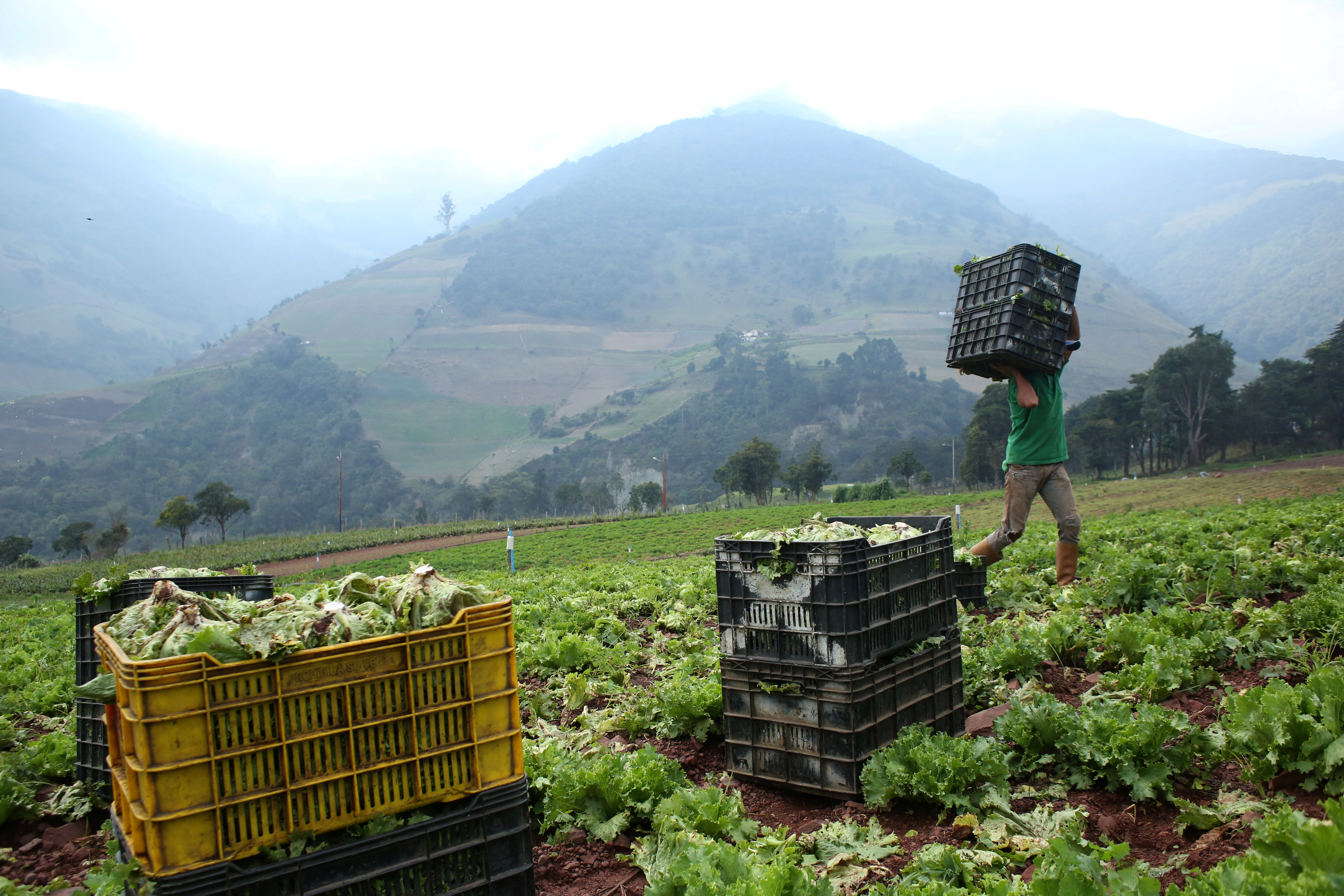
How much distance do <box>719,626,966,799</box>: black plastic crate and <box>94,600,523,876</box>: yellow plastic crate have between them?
5.35 ft

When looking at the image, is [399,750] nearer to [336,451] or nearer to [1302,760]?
[1302,760]

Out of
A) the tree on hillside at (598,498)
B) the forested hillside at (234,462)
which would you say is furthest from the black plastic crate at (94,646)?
the forested hillside at (234,462)

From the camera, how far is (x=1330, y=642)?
500 centimetres

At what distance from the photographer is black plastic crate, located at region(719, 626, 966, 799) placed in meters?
4.29

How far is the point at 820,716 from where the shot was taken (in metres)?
4.34

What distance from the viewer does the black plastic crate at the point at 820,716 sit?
14.1 ft

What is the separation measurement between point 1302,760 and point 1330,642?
2.28 m

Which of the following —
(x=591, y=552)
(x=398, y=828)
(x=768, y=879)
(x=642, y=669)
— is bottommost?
(x=591, y=552)

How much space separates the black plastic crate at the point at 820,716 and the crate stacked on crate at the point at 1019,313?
372 cm

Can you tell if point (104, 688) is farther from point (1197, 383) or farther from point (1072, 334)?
point (1197, 383)

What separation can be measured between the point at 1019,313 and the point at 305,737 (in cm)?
701

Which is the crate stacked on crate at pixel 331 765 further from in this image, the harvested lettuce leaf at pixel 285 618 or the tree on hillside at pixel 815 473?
the tree on hillside at pixel 815 473

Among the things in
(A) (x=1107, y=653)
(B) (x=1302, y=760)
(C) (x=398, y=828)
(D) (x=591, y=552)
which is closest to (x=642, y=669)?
(A) (x=1107, y=653)

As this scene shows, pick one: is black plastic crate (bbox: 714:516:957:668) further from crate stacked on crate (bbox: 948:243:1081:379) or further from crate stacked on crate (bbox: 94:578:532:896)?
crate stacked on crate (bbox: 948:243:1081:379)
